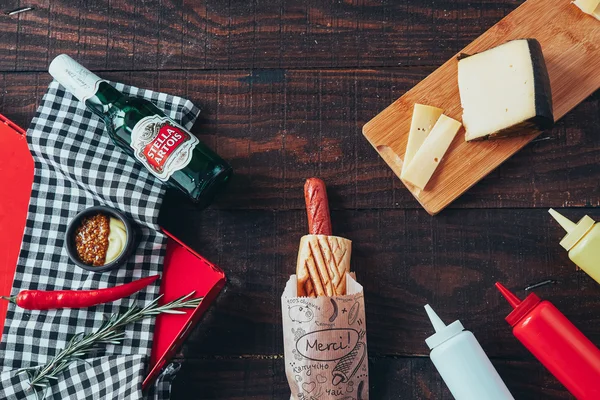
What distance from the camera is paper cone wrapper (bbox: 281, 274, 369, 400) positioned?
1.14 metres

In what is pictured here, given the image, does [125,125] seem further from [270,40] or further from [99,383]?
[99,383]

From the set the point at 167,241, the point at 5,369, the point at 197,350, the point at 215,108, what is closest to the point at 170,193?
the point at 167,241

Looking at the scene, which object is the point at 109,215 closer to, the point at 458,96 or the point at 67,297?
the point at 67,297

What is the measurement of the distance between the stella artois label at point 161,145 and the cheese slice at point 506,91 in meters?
0.60

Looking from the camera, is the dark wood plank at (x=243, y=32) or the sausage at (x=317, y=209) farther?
the dark wood plank at (x=243, y=32)

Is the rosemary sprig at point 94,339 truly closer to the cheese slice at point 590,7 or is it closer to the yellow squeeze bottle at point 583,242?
the yellow squeeze bottle at point 583,242

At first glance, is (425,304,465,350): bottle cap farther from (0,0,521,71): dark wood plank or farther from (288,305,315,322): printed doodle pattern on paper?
(0,0,521,71): dark wood plank

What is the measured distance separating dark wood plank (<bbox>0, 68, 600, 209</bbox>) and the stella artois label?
0.15 metres

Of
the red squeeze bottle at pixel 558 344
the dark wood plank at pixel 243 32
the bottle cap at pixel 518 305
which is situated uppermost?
the dark wood plank at pixel 243 32

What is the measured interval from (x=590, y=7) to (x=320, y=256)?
0.80 meters

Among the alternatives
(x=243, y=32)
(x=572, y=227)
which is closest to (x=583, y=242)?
(x=572, y=227)

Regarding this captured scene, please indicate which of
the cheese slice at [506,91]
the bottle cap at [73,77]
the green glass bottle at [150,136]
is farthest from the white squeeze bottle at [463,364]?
the bottle cap at [73,77]

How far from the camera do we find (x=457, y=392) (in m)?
1.19

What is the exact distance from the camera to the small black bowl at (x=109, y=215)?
46.9 inches
